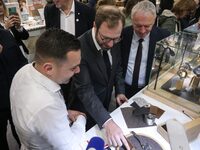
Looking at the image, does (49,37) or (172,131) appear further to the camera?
(49,37)

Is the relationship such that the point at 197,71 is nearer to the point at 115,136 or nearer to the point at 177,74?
the point at 177,74

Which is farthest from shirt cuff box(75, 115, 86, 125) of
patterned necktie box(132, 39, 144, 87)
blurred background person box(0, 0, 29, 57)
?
blurred background person box(0, 0, 29, 57)

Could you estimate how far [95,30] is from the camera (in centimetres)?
137

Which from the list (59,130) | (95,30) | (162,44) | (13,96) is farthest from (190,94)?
(13,96)

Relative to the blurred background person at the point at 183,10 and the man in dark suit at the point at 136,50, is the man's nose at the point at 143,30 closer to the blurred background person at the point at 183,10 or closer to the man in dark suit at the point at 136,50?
the man in dark suit at the point at 136,50

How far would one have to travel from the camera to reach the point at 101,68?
4.82 ft

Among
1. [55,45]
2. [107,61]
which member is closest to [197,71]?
[107,61]

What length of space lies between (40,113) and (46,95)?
0.08 meters

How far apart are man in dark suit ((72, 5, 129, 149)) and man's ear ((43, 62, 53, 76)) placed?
1.43 ft

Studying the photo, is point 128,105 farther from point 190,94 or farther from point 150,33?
point 150,33

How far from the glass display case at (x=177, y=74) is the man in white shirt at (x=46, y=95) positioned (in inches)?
33.0

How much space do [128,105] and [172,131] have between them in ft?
2.65

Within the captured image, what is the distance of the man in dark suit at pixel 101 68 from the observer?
1.27 metres

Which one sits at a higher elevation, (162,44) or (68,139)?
(162,44)
